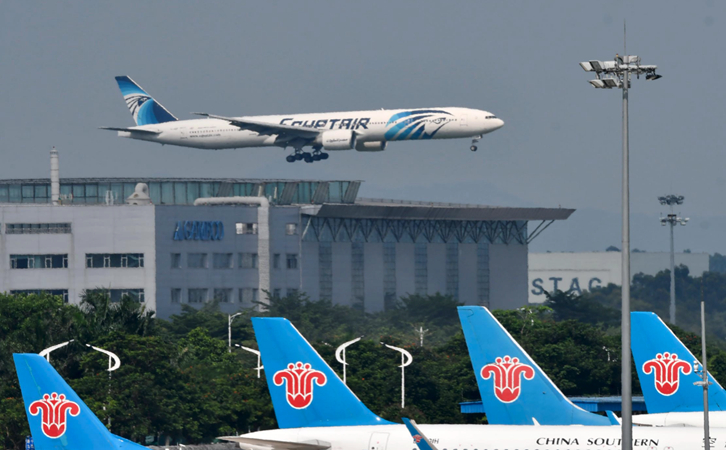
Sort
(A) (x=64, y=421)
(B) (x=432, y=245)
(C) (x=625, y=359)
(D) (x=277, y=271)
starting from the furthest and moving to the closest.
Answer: (B) (x=432, y=245) < (D) (x=277, y=271) < (A) (x=64, y=421) < (C) (x=625, y=359)

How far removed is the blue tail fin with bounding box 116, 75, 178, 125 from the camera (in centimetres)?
15625

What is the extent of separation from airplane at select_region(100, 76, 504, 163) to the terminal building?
62.9 ft

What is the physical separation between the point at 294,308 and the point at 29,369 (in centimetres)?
11793

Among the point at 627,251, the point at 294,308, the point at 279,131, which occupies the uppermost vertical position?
the point at 279,131

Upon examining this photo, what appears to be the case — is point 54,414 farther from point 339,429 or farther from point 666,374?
point 666,374

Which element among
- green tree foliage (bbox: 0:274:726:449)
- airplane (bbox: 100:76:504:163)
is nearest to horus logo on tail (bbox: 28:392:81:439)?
green tree foliage (bbox: 0:274:726:449)

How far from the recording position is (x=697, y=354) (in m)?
90.2

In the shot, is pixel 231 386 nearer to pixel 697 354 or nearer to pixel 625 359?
pixel 697 354

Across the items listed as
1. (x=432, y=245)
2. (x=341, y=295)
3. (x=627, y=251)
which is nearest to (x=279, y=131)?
(x=341, y=295)

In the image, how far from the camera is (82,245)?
515 ft

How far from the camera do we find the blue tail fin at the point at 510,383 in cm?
4153

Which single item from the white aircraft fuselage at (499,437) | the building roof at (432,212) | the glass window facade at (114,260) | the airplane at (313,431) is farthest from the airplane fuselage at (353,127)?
the white aircraft fuselage at (499,437)

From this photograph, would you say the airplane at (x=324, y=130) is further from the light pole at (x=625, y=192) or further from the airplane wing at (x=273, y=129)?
the light pole at (x=625, y=192)

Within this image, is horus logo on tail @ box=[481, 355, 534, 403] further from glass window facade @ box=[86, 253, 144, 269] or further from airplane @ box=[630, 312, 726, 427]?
glass window facade @ box=[86, 253, 144, 269]
